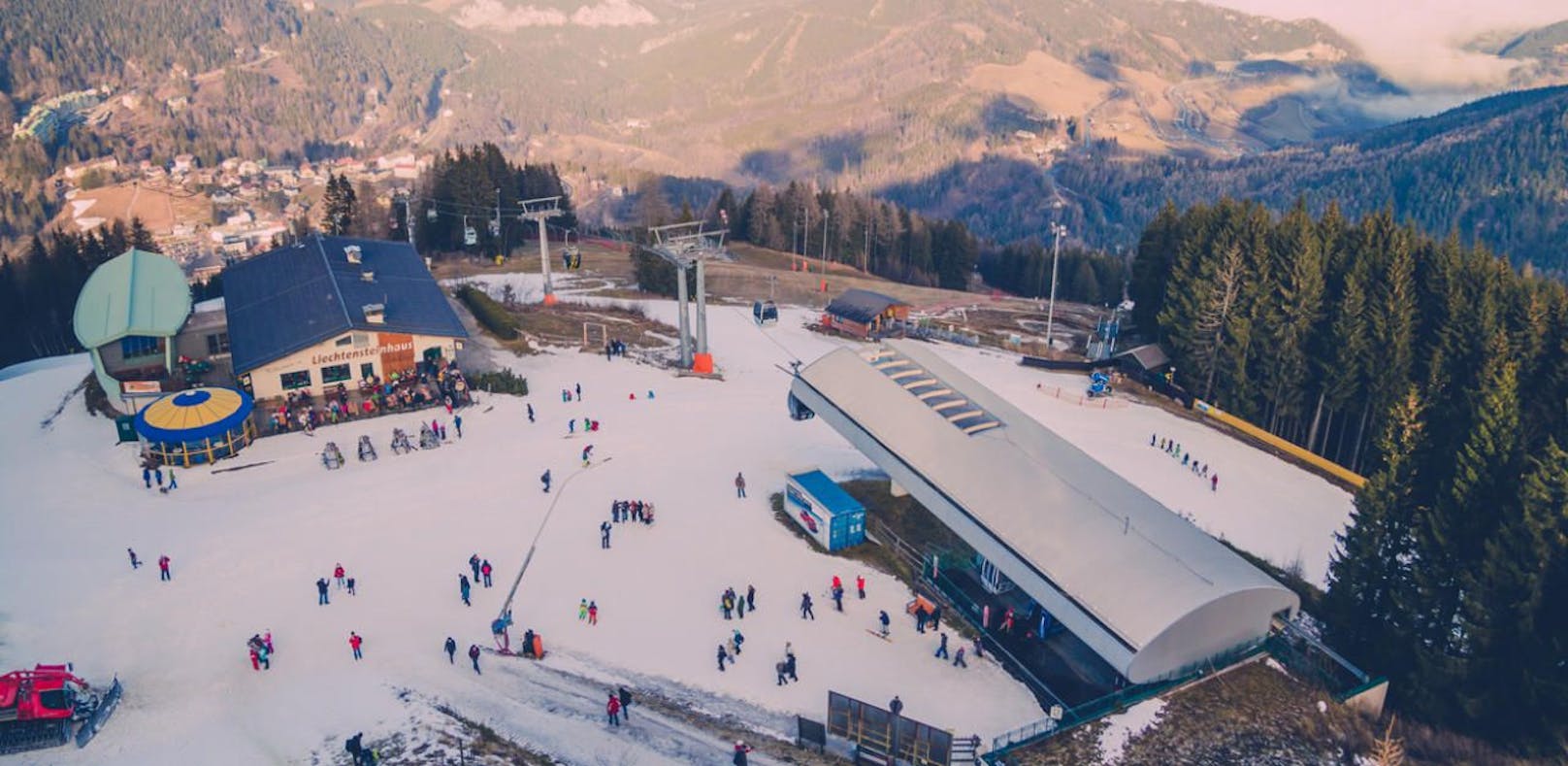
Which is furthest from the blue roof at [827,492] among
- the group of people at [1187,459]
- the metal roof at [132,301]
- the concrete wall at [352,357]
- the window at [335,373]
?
the metal roof at [132,301]

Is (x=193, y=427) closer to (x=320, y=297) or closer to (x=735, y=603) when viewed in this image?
(x=320, y=297)

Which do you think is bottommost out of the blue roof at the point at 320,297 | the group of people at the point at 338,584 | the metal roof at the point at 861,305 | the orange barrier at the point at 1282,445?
the orange barrier at the point at 1282,445

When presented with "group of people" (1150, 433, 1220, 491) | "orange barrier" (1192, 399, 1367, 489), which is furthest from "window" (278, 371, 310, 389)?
"orange barrier" (1192, 399, 1367, 489)

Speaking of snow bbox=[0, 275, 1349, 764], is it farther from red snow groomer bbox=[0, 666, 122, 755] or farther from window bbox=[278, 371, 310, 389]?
window bbox=[278, 371, 310, 389]

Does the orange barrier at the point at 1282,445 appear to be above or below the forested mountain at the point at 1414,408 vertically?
below

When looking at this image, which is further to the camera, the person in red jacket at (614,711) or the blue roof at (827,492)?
the blue roof at (827,492)

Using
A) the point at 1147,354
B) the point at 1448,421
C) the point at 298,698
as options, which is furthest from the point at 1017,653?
the point at 1147,354

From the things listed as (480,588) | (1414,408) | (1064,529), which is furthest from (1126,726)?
(480,588)

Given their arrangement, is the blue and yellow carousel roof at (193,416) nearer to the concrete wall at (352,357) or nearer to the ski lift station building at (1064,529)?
the concrete wall at (352,357)
